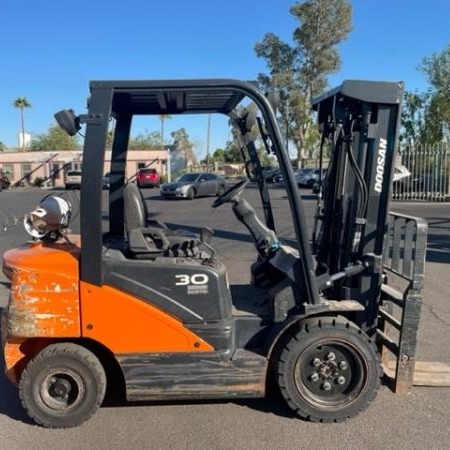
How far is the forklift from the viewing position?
3594 millimetres

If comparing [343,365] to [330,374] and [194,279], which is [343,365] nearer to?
[330,374]

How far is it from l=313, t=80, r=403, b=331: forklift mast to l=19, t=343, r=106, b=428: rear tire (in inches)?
75.1

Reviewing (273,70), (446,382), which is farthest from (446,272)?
(273,70)

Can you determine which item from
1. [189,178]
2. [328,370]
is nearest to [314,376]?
[328,370]

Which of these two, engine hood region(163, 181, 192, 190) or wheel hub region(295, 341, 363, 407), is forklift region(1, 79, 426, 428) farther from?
engine hood region(163, 181, 192, 190)

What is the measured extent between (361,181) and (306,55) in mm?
48283

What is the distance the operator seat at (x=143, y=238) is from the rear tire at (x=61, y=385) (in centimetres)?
87

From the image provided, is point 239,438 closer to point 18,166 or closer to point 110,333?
point 110,333

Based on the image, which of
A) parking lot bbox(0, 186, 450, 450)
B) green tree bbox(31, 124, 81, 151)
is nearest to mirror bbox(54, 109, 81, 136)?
parking lot bbox(0, 186, 450, 450)

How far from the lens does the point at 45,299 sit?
361cm

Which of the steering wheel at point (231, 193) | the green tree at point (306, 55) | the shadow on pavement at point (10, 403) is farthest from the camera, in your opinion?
the green tree at point (306, 55)

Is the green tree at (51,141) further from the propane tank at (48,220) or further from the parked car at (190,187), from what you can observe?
the propane tank at (48,220)

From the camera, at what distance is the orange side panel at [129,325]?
11.9 ft

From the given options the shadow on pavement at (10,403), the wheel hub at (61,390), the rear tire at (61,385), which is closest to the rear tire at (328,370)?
the rear tire at (61,385)
